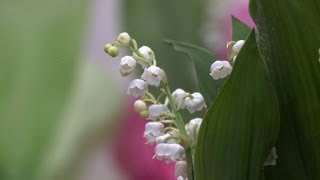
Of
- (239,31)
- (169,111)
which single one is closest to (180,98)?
(169,111)

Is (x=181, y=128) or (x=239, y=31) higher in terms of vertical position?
(x=239, y=31)

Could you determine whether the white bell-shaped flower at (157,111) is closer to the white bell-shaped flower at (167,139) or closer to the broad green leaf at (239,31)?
the white bell-shaped flower at (167,139)

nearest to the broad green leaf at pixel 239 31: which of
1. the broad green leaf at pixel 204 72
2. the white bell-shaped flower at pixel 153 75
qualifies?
the broad green leaf at pixel 204 72

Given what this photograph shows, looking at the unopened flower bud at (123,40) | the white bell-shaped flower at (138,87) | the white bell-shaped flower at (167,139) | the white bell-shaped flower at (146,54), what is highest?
the unopened flower bud at (123,40)

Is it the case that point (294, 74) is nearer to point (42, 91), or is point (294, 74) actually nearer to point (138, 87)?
point (138, 87)

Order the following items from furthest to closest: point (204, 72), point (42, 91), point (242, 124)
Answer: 1. point (42, 91)
2. point (204, 72)
3. point (242, 124)

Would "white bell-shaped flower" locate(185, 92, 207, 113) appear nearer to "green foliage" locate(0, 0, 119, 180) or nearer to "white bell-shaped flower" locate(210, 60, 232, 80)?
"white bell-shaped flower" locate(210, 60, 232, 80)

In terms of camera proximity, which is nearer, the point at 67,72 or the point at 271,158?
the point at 271,158
